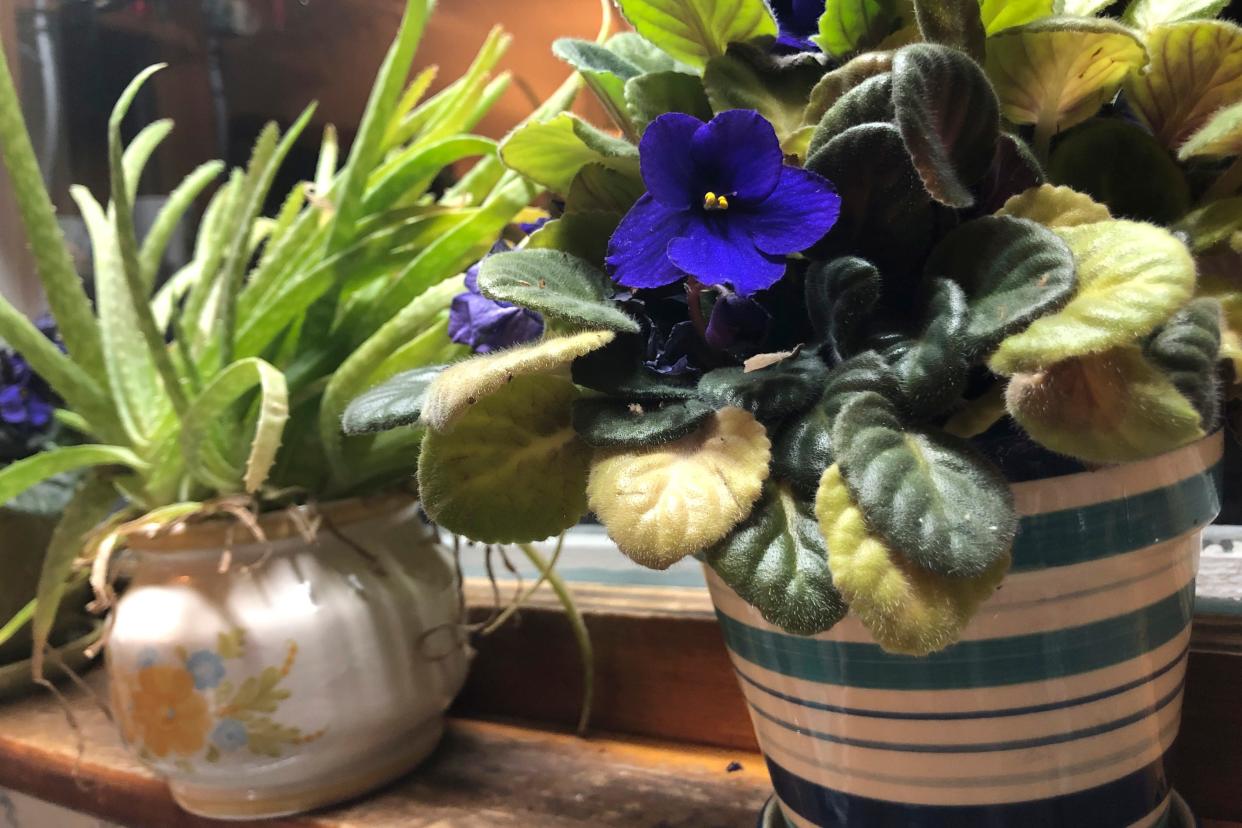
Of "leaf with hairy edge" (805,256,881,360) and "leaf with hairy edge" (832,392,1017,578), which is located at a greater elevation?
"leaf with hairy edge" (805,256,881,360)

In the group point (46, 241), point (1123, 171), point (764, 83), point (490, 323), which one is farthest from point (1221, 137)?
point (46, 241)

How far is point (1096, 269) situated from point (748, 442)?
0.10 metres

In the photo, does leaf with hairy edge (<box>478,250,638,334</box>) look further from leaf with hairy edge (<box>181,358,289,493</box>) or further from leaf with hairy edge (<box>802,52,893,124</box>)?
leaf with hairy edge (<box>181,358,289,493</box>)

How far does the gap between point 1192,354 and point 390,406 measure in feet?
0.81

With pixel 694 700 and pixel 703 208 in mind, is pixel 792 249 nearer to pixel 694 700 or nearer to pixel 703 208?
pixel 703 208

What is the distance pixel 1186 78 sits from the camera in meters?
0.30

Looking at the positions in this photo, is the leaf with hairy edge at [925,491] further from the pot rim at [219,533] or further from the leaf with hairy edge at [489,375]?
the pot rim at [219,533]

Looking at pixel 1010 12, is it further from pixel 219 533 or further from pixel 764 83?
pixel 219 533

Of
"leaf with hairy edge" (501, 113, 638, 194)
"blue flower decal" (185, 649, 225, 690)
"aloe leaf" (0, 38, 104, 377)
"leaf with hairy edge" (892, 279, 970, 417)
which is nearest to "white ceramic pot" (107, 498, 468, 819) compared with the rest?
"blue flower decal" (185, 649, 225, 690)

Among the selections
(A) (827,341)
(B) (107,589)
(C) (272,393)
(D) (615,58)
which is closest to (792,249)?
(A) (827,341)

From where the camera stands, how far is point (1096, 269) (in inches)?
9.2

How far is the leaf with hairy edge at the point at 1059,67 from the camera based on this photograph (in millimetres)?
273

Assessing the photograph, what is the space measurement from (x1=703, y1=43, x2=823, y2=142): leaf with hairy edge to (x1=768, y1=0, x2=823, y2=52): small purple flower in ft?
0.06

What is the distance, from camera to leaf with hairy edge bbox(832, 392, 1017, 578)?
22 cm
